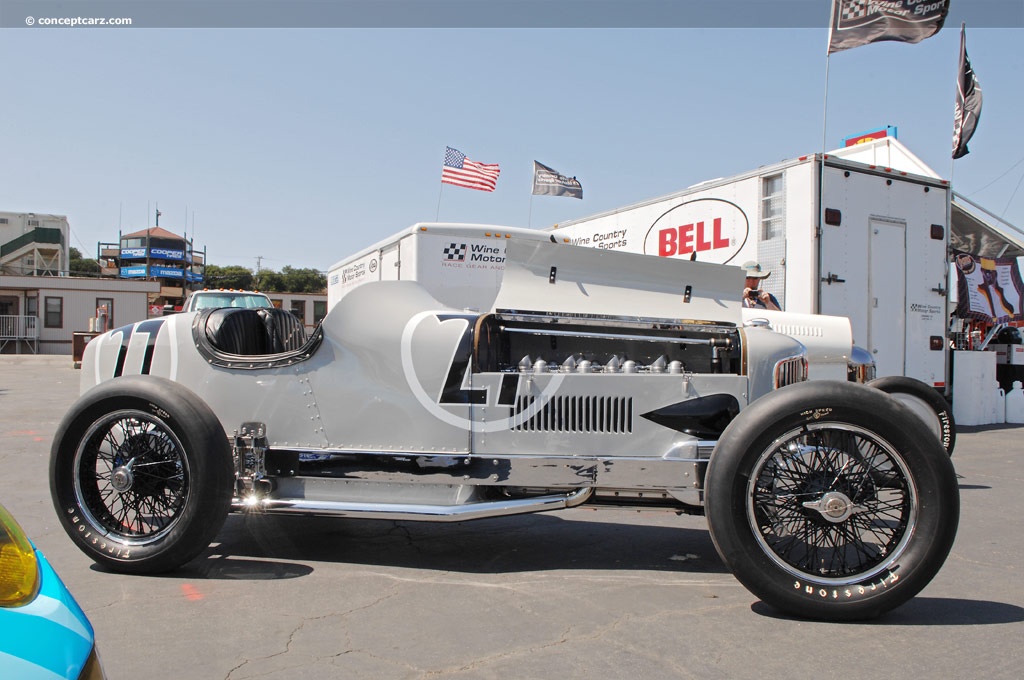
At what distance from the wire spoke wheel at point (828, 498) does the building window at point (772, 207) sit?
6323mm

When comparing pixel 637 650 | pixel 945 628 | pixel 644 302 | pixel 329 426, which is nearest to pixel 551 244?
pixel 644 302

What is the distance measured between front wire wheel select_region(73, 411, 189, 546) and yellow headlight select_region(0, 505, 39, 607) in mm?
2266

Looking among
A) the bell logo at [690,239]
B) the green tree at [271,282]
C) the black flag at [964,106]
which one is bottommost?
the bell logo at [690,239]

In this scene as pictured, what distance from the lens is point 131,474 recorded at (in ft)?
12.6

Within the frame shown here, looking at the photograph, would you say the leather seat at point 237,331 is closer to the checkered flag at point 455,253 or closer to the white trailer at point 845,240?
the checkered flag at point 455,253

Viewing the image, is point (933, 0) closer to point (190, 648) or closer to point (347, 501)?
point (347, 501)

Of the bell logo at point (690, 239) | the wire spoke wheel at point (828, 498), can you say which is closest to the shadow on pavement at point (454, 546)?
the wire spoke wheel at point (828, 498)

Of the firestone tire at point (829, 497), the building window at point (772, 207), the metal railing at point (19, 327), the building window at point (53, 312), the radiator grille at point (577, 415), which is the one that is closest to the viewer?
the firestone tire at point (829, 497)

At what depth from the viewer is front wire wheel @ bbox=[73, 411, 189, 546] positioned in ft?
12.6

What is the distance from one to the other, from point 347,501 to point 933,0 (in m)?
12.0

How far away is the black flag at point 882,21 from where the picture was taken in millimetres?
11234

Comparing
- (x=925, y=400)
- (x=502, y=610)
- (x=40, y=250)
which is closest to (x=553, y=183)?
(x=925, y=400)

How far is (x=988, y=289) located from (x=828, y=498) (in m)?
14.0

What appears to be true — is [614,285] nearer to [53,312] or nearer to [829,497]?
[829,497]
